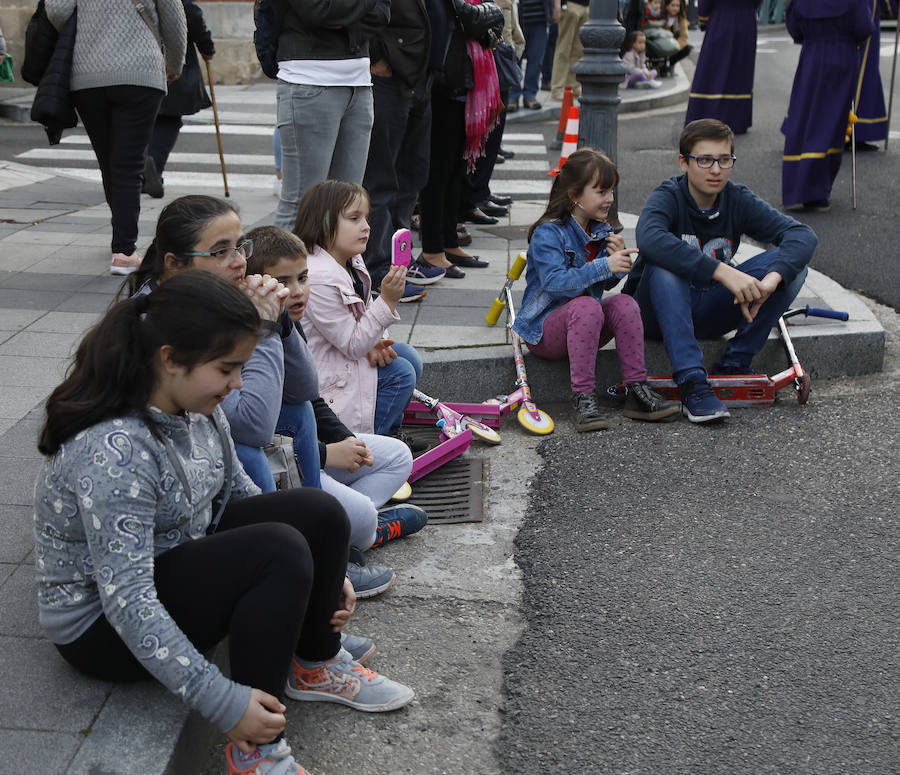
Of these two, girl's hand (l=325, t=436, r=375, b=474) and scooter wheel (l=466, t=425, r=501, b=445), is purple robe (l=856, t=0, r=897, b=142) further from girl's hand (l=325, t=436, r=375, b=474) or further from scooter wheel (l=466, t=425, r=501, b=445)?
girl's hand (l=325, t=436, r=375, b=474)

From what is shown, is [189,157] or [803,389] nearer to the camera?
[803,389]

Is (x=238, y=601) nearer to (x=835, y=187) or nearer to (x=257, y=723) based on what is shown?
(x=257, y=723)

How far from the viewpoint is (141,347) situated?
2400 mm

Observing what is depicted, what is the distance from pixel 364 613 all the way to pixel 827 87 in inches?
268

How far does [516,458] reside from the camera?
15.1ft

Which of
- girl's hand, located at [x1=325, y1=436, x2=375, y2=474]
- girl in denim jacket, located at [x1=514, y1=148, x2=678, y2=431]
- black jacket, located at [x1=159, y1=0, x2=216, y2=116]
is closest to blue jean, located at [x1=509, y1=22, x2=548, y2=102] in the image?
black jacket, located at [x1=159, y1=0, x2=216, y2=116]

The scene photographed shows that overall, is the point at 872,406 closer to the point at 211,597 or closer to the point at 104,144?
the point at 211,597

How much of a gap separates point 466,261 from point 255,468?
380 centimetres

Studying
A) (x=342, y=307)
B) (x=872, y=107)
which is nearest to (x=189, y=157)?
(x=872, y=107)

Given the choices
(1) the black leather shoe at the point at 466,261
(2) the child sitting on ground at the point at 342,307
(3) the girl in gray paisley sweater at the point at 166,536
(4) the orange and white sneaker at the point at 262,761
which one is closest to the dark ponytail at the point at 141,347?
(3) the girl in gray paisley sweater at the point at 166,536

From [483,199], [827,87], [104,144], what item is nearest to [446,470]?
[104,144]

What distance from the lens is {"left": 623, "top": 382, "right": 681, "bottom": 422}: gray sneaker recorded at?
192 inches

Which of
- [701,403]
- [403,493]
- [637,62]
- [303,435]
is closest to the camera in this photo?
[303,435]

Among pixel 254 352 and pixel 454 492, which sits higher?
pixel 254 352
